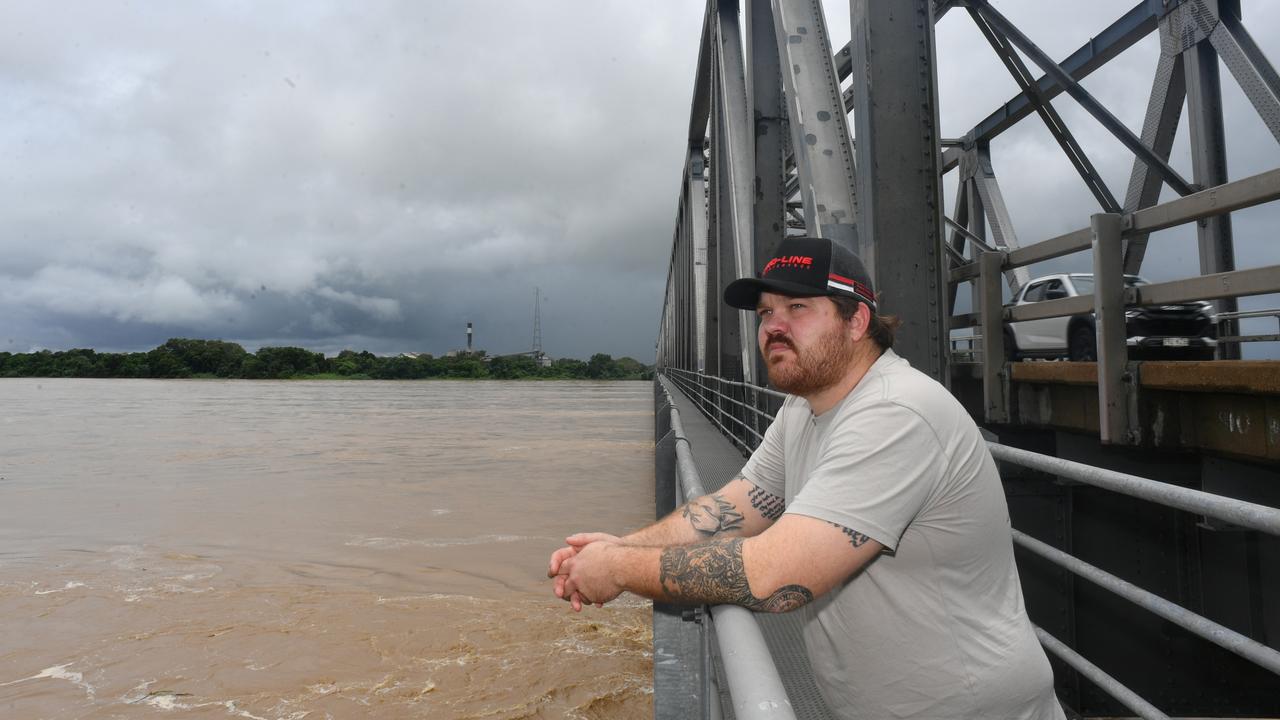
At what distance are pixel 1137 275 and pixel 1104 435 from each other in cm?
588

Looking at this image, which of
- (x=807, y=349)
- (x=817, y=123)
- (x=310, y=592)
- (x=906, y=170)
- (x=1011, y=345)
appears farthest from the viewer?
(x=1011, y=345)

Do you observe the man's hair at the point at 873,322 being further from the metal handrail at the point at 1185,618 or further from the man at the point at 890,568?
the metal handrail at the point at 1185,618

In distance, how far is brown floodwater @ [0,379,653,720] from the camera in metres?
4.33

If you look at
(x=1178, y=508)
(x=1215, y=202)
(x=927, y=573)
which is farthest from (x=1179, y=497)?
(x=1215, y=202)

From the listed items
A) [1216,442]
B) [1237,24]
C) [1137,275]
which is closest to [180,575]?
[1216,442]

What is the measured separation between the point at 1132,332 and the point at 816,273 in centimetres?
648

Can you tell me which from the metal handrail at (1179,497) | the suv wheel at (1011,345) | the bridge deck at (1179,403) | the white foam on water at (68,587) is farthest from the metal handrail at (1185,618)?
the suv wheel at (1011,345)

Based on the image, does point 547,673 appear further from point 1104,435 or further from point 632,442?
point 632,442

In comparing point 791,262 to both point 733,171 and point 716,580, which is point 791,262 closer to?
point 716,580

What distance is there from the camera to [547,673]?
14.9 feet

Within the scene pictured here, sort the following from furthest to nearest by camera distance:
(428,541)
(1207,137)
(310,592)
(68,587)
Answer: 1. (1207,137)
2. (428,541)
3. (68,587)
4. (310,592)

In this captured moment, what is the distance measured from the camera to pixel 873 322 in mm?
1781

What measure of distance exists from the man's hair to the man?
0.06 meters

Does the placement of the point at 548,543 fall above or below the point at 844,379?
below
